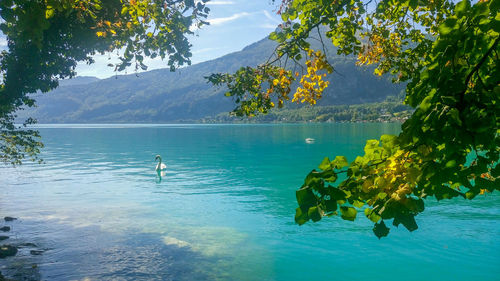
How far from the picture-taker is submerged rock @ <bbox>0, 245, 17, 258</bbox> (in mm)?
16812

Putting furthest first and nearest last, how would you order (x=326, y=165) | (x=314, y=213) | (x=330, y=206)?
1. (x=326, y=165)
2. (x=330, y=206)
3. (x=314, y=213)

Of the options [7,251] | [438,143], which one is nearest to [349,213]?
[438,143]

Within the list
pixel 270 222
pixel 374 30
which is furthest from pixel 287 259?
pixel 374 30

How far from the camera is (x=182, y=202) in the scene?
30.8m

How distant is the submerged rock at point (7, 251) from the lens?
55.2 ft

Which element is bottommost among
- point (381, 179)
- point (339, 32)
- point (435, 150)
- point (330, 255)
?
point (330, 255)

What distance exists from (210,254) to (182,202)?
43.0 ft

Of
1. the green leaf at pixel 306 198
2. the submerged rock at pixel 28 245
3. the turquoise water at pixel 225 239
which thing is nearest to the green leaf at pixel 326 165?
the green leaf at pixel 306 198

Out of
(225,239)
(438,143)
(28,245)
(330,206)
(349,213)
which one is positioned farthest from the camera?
(225,239)

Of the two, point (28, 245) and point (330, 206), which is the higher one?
point (330, 206)

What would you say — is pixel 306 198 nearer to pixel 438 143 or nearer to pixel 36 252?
pixel 438 143

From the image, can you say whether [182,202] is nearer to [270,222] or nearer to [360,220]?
[270,222]

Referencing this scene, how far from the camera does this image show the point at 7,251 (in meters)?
17.0

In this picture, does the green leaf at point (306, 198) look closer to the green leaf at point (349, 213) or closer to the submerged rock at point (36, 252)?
the green leaf at point (349, 213)
